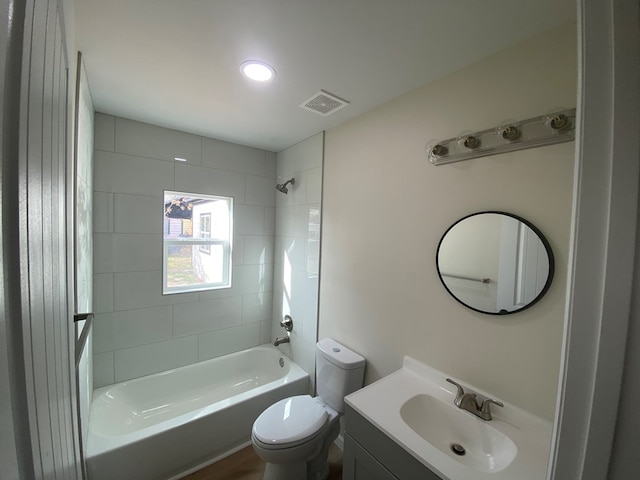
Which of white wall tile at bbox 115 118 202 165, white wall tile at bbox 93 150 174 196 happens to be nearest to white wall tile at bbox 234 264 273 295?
white wall tile at bbox 93 150 174 196

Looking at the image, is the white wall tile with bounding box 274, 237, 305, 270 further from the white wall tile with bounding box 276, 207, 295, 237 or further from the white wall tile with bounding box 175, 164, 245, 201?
the white wall tile with bounding box 175, 164, 245, 201

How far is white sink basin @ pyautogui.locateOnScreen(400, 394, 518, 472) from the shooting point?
1028mm

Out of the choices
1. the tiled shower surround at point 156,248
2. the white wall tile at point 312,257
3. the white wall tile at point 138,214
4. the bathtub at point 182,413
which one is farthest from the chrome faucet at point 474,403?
the white wall tile at point 138,214

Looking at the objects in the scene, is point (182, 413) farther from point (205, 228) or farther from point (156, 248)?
point (205, 228)

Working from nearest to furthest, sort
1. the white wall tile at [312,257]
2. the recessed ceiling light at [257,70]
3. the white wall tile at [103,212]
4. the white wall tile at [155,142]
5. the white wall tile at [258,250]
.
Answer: the recessed ceiling light at [257,70], the white wall tile at [103,212], the white wall tile at [155,142], the white wall tile at [312,257], the white wall tile at [258,250]

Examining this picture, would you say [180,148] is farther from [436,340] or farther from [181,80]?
[436,340]

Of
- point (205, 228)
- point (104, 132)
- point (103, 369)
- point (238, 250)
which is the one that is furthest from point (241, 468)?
point (104, 132)

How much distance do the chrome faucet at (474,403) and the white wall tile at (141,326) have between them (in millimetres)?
2218

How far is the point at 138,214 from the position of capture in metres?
2.04

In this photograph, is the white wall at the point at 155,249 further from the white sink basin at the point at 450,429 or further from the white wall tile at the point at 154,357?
the white sink basin at the point at 450,429

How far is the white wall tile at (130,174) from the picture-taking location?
1893 millimetres

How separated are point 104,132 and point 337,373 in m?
2.46

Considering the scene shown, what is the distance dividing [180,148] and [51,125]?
6.58ft

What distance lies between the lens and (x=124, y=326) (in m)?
2.02
